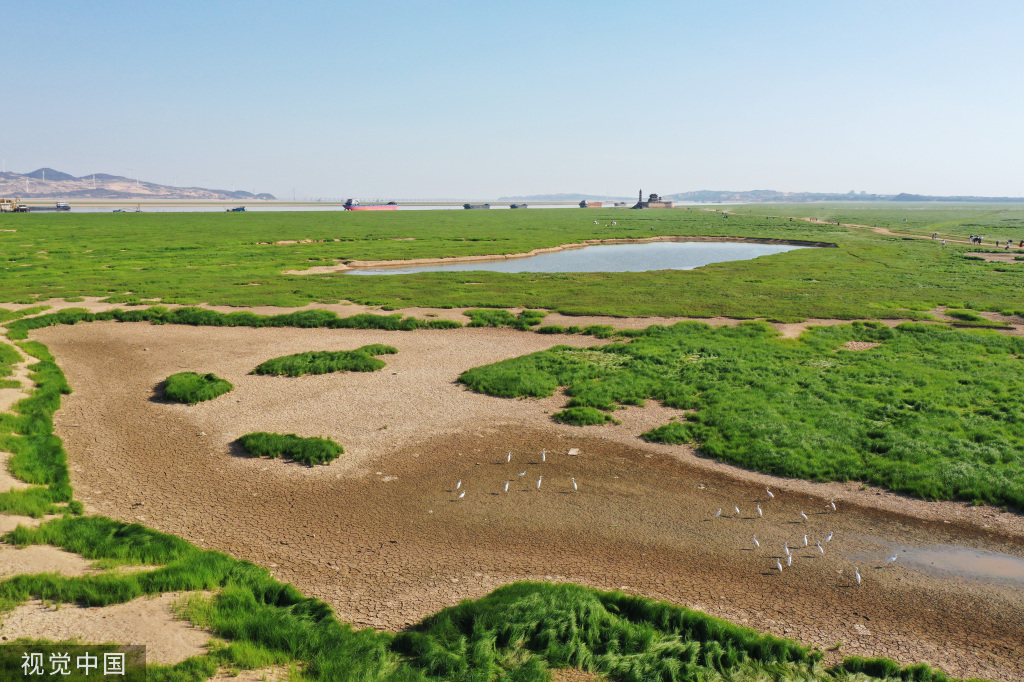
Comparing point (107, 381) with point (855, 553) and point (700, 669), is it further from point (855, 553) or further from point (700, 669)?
point (855, 553)

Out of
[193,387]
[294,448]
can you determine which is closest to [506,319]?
[193,387]

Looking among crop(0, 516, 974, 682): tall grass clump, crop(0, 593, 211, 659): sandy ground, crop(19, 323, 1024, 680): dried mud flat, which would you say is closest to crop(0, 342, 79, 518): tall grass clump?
crop(19, 323, 1024, 680): dried mud flat

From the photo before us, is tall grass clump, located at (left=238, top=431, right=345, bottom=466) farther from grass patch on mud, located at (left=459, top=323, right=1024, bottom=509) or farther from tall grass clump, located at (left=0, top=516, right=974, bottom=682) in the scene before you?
grass patch on mud, located at (left=459, top=323, right=1024, bottom=509)

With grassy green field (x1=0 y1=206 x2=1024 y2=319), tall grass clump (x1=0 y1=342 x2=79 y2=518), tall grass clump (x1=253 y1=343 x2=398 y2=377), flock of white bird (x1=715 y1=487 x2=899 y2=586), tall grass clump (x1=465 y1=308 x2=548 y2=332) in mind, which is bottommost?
flock of white bird (x1=715 y1=487 x2=899 y2=586)

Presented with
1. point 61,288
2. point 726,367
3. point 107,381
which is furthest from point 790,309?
point 61,288

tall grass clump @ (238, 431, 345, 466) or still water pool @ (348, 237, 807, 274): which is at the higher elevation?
still water pool @ (348, 237, 807, 274)
